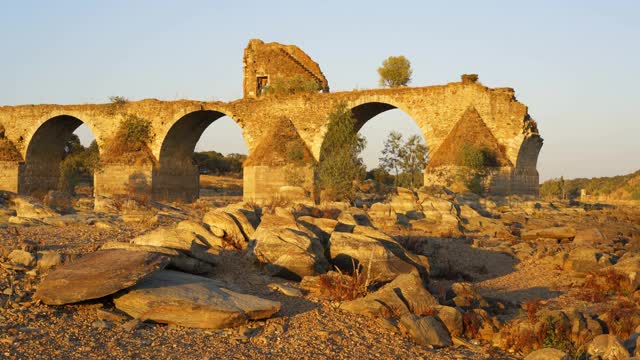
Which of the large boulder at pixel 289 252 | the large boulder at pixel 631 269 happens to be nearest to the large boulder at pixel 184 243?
the large boulder at pixel 289 252

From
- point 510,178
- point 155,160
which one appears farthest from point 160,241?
point 155,160

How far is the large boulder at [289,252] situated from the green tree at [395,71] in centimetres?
1704

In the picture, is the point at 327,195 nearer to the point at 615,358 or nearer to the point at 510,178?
the point at 510,178

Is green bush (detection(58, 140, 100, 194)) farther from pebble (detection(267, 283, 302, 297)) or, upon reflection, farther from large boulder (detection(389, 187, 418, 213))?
pebble (detection(267, 283, 302, 297))

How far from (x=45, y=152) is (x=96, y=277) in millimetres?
24261

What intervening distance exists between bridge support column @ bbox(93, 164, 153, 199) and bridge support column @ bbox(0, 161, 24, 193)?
492cm

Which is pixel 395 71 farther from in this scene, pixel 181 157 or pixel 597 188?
pixel 597 188

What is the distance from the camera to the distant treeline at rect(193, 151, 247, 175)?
45.1 metres

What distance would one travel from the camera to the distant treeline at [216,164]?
4506 centimetres

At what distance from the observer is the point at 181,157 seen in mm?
25797

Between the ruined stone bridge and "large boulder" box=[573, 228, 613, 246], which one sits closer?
"large boulder" box=[573, 228, 613, 246]

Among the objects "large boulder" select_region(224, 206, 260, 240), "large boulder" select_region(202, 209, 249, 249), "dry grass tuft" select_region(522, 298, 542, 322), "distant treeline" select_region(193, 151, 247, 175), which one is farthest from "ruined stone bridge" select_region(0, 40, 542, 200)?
"distant treeline" select_region(193, 151, 247, 175)

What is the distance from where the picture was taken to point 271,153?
21.7 meters

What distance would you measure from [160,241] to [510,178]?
13986mm
